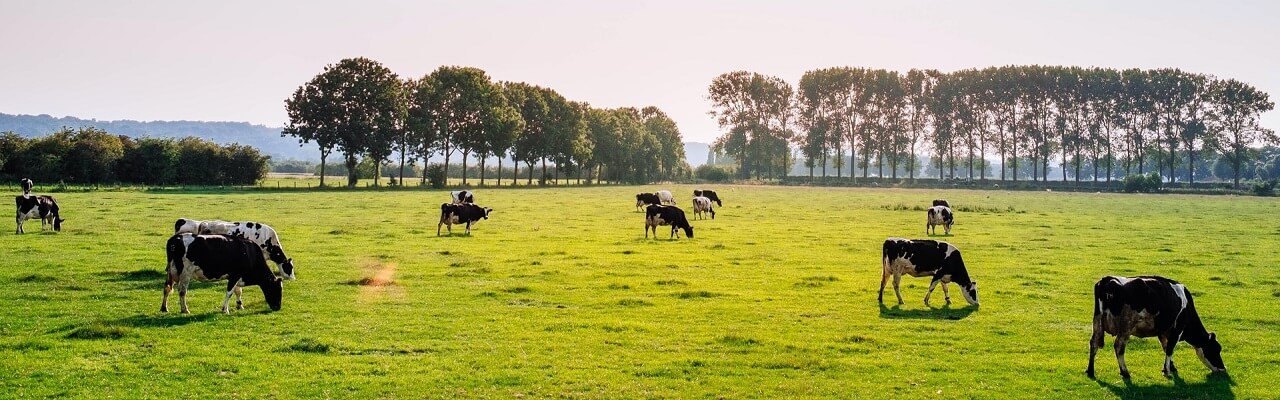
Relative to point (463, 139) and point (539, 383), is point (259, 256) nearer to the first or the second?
point (539, 383)

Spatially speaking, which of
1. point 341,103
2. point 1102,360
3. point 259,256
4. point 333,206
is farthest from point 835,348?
point 341,103

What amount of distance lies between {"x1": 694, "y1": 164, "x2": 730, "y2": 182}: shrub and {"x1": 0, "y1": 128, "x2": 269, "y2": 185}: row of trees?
273 feet

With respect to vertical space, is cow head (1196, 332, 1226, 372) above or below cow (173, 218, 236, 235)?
below

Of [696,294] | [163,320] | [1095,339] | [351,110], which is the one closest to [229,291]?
[163,320]

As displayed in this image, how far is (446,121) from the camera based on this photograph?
101500 mm

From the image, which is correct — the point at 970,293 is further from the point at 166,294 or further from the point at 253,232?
the point at 253,232

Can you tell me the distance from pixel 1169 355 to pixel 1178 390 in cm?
77

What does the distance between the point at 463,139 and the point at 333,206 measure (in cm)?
5054

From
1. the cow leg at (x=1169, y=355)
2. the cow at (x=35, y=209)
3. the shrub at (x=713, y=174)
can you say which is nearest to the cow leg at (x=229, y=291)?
the cow leg at (x=1169, y=355)

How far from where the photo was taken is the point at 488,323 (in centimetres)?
1559

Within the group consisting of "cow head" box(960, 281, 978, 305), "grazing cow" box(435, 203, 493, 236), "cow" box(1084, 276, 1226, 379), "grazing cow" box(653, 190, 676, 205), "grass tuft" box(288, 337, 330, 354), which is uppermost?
"grazing cow" box(653, 190, 676, 205)

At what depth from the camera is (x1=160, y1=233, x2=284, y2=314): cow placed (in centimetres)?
1571

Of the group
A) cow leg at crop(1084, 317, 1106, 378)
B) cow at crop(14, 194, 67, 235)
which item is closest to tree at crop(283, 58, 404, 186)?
cow at crop(14, 194, 67, 235)

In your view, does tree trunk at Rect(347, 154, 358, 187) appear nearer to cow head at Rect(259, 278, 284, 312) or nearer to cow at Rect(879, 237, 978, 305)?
cow head at Rect(259, 278, 284, 312)
